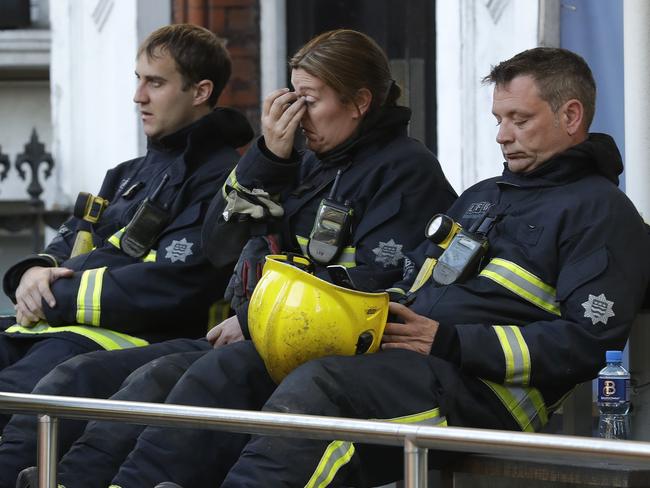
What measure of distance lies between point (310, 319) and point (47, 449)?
649mm

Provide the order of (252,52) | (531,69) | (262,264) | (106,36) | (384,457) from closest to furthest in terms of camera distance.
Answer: (384,457) < (531,69) < (262,264) < (252,52) < (106,36)

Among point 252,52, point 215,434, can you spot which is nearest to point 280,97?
point 215,434

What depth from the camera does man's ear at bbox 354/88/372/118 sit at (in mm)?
4184

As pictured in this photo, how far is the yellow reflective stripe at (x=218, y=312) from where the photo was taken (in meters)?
4.49

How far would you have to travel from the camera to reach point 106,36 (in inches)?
328

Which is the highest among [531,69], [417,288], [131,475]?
[531,69]

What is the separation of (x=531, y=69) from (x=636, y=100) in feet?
3.51

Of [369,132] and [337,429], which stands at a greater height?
[369,132]

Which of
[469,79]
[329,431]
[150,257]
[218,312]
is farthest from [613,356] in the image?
[469,79]

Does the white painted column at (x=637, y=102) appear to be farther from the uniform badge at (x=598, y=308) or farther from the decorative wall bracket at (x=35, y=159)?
the decorative wall bracket at (x=35, y=159)

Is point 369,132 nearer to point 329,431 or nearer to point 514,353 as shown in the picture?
point 514,353

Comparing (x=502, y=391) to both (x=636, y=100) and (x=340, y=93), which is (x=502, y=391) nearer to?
(x=340, y=93)

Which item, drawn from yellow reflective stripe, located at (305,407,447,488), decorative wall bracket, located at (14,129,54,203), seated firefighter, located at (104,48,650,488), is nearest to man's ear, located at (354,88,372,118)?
seated firefighter, located at (104,48,650,488)

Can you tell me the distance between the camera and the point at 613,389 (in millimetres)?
3396
